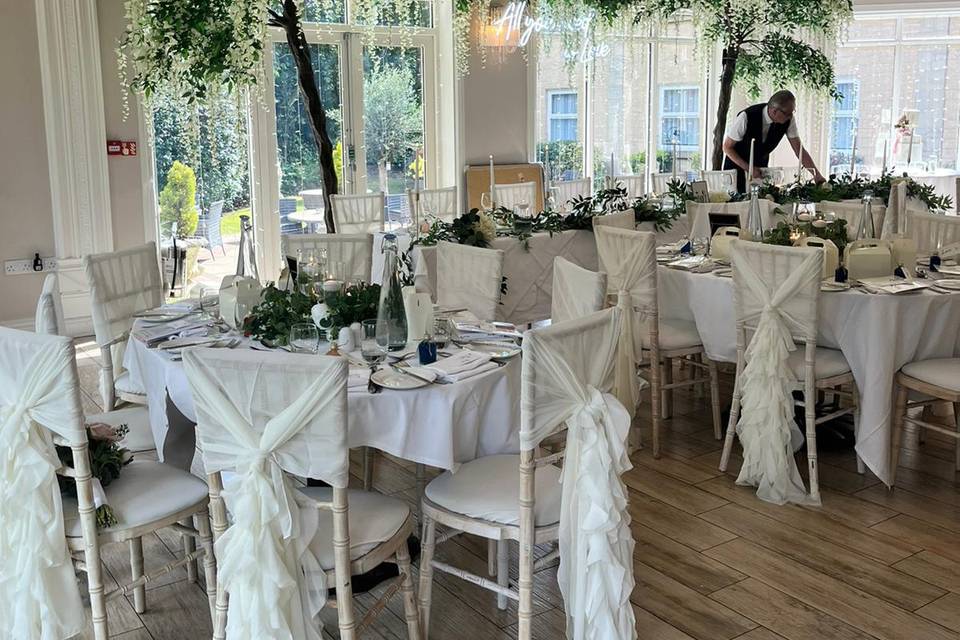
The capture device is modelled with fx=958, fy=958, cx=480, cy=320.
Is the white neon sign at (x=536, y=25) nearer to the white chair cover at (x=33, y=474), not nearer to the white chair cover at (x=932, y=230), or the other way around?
the white chair cover at (x=932, y=230)

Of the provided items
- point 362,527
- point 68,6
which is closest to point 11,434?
point 362,527

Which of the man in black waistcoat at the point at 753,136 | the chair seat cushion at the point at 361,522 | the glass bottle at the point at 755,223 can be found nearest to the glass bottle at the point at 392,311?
the chair seat cushion at the point at 361,522

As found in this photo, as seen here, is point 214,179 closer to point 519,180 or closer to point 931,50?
point 519,180

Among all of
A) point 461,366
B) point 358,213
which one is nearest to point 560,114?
point 358,213

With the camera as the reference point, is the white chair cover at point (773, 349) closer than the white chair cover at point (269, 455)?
No

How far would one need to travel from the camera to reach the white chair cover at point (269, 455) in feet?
7.49

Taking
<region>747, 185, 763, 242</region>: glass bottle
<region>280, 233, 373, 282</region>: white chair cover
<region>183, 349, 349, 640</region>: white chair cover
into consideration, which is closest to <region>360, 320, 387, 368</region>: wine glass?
<region>183, 349, 349, 640</region>: white chair cover

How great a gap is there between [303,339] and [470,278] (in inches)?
52.9

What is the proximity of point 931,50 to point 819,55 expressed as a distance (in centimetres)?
398

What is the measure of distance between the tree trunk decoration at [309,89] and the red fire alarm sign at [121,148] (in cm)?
170

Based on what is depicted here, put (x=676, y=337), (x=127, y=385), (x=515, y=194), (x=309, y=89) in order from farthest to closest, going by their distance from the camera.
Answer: (x=515, y=194) → (x=309, y=89) → (x=676, y=337) → (x=127, y=385)

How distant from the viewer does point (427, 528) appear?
2.75 m

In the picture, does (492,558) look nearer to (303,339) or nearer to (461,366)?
(461,366)

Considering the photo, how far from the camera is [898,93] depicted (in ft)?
40.7
